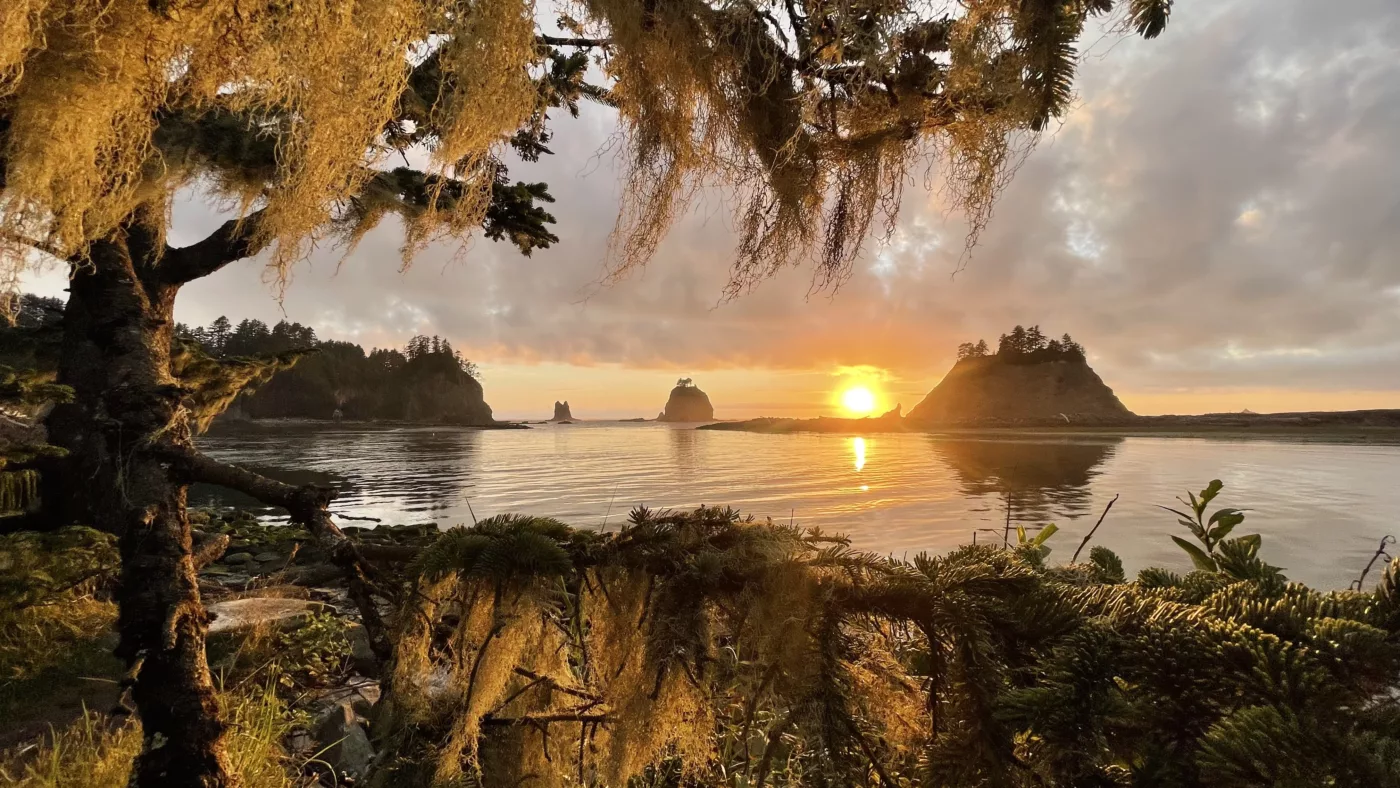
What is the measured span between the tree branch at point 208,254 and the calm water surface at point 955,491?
13.9 feet

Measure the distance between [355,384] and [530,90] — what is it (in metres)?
95.9

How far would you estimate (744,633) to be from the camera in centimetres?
112

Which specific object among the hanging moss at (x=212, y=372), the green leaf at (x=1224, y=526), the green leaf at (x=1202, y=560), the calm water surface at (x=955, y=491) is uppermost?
the hanging moss at (x=212, y=372)

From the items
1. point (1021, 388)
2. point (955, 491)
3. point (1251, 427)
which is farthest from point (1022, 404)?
point (955, 491)

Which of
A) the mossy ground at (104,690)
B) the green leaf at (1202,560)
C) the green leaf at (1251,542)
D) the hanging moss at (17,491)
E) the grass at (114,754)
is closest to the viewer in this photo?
the green leaf at (1251,542)

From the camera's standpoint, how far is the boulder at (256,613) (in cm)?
436

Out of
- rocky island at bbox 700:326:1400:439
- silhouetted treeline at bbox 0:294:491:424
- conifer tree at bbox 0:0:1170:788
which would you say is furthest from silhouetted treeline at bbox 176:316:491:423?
conifer tree at bbox 0:0:1170:788

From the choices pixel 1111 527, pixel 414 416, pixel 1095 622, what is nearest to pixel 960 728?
pixel 1095 622

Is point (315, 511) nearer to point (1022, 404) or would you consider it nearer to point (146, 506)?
point (146, 506)

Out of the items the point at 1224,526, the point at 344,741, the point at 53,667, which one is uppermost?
the point at 1224,526

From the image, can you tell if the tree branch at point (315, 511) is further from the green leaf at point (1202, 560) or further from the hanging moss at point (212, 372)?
the hanging moss at point (212, 372)

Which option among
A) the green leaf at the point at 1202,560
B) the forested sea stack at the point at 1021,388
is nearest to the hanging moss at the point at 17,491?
the green leaf at the point at 1202,560

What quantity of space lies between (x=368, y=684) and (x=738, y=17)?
462cm

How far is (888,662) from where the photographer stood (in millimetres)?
1193
